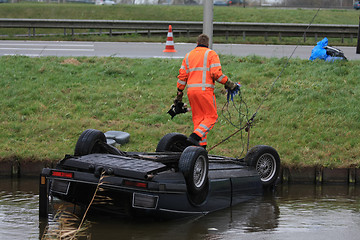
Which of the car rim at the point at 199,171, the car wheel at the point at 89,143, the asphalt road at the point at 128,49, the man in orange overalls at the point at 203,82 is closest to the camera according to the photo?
the car rim at the point at 199,171

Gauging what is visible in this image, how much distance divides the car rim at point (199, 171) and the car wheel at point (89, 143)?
4.32 feet

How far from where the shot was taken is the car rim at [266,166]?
28.7ft

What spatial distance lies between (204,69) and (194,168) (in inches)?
76.9

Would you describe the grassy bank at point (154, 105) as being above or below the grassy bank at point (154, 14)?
below

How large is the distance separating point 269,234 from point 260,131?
447 cm

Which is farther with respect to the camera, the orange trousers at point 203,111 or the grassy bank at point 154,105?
the grassy bank at point 154,105

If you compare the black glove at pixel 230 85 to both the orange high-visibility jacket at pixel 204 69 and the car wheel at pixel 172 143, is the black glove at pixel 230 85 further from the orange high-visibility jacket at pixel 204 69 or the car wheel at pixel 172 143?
the car wheel at pixel 172 143

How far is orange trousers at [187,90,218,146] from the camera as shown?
8.58 m

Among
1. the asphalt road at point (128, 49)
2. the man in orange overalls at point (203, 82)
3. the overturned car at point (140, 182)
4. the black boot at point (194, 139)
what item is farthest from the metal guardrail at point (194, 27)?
the overturned car at point (140, 182)

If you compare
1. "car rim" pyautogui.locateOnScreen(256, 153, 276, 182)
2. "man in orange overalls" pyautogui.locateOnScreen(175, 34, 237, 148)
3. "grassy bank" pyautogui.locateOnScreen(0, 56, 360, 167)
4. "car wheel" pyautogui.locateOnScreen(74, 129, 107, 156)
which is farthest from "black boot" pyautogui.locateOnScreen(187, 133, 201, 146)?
"grassy bank" pyautogui.locateOnScreen(0, 56, 360, 167)

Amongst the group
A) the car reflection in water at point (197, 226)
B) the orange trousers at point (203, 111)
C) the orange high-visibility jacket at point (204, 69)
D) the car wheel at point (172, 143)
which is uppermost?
the orange high-visibility jacket at point (204, 69)

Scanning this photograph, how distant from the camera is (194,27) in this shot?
24.0 m

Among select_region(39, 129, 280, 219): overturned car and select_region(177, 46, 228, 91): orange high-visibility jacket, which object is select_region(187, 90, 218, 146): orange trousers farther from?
select_region(39, 129, 280, 219): overturned car

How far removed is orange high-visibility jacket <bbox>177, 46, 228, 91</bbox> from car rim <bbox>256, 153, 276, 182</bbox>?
1238mm
